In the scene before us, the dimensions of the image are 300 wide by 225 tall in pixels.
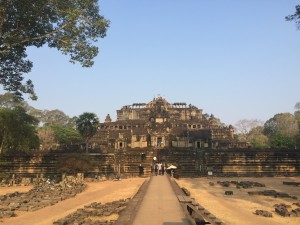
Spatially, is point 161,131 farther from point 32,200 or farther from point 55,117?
point 55,117

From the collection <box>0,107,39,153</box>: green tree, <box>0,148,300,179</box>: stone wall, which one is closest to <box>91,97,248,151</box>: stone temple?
<box>0,148,300,179</box>: stone wall

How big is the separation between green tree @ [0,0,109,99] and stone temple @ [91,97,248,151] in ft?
78.9

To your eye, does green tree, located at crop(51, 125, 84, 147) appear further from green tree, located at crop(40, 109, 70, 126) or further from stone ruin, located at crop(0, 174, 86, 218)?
stone ruin, located at crop(0, 174, 86, 218)

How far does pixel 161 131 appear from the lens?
45.7m

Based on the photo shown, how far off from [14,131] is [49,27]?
20.0 metres

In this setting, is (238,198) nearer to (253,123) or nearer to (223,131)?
(223,131)

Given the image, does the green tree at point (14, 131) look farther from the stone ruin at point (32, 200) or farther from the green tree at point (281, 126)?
the green tree at point (281, 126)

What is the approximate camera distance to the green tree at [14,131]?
105 feet

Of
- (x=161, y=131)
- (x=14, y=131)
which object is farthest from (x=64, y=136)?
(x=14, y=131)

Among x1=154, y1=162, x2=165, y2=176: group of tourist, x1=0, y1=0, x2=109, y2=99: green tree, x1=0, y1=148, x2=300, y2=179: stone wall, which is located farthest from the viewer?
x1=0, y1=148, x2=300, y2=179: stone wall

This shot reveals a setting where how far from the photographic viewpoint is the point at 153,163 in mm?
35625

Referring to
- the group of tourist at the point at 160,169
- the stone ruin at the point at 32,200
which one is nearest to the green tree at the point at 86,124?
the group of tourist at the point at 160,169

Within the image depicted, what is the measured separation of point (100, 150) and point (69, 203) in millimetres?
19163

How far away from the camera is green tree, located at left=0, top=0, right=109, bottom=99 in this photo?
47.3 ft
